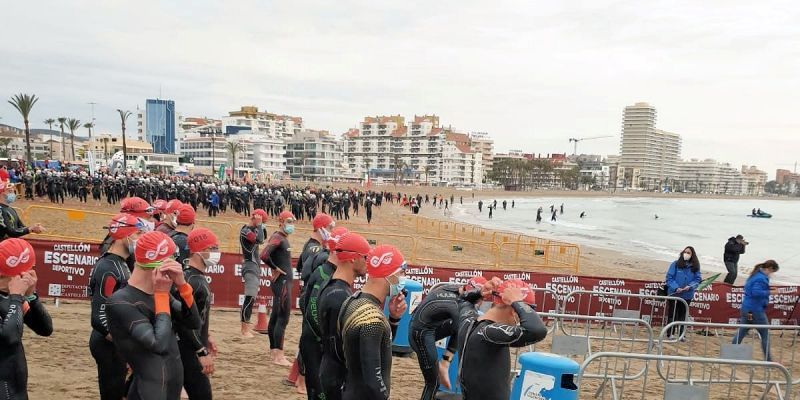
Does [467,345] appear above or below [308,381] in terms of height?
above

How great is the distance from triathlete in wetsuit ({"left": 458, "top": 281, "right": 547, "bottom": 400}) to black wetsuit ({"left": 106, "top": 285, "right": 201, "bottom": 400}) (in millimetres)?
2026

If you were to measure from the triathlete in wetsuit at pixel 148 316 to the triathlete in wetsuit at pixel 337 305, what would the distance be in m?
1.08

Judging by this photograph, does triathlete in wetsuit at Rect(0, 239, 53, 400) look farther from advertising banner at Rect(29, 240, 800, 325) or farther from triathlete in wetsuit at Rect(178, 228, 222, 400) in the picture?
advertising banner at Rect(29, 240, 800, 325)

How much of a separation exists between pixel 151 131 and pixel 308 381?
17688 cm

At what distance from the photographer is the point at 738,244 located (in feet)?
46.9

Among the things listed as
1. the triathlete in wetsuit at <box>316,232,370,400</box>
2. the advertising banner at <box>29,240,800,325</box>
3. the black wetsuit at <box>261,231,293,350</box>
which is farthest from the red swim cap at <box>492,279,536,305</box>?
the advertising banner at <box>29,240,800,325</box>

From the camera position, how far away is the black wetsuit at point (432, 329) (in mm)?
4859

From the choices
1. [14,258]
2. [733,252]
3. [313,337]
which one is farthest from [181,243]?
[733,252]

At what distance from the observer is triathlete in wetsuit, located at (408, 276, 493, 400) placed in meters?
4.86

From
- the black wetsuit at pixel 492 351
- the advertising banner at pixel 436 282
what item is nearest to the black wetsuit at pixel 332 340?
the black wetsuit at pixel 492 351

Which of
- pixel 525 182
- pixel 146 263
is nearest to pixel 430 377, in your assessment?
pixel 146 263

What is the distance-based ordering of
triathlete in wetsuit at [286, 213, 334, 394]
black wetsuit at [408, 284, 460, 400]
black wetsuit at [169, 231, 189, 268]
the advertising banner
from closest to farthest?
black wetsuit at [408, 284, 460, 400], black wetsuit at [169, 231, 189, 268], triathlete in wetsuit at [286, 213, 334, 394], the advertising banner

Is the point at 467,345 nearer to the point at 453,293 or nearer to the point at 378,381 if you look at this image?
the point at 378,381

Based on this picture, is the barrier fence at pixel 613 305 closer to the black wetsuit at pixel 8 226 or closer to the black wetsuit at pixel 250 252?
the black wetsuit at pixel 250 252
